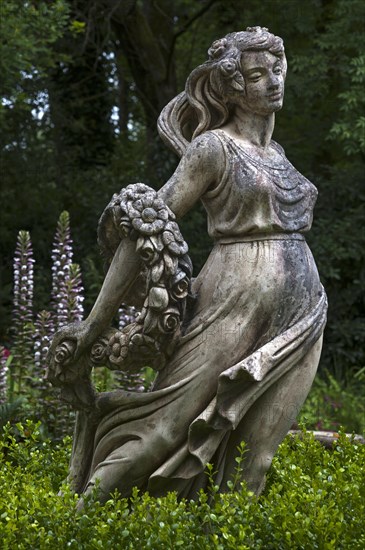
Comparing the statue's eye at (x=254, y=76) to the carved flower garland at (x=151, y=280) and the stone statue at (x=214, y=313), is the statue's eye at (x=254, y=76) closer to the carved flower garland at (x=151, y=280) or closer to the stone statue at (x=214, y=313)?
the stone statue at (x=214, y=313)

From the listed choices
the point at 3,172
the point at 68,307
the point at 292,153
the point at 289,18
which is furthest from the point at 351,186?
the point at 68,307

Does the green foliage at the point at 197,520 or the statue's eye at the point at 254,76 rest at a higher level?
the statue's eye at the point at 254,76

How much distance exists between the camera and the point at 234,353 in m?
4.73

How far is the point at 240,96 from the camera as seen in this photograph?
491 cm

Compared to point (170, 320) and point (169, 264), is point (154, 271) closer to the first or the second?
point (169, 264)

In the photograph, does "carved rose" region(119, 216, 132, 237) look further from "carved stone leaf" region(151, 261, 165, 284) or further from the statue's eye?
the statue's eye

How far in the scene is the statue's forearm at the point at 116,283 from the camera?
472cm

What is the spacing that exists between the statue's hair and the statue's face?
0.02 m

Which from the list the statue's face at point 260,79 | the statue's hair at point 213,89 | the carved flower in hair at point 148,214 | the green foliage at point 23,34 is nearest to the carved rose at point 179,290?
the carved flower in hair at point 148,214

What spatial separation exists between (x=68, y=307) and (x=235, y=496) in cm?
331

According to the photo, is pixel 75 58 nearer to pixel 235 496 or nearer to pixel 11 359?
pixel 11 359

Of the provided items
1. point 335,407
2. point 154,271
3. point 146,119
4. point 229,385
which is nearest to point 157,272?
point 154,271

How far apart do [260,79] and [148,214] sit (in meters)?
0.78

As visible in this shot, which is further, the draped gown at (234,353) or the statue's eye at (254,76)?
the statue's eye at (254,76)
